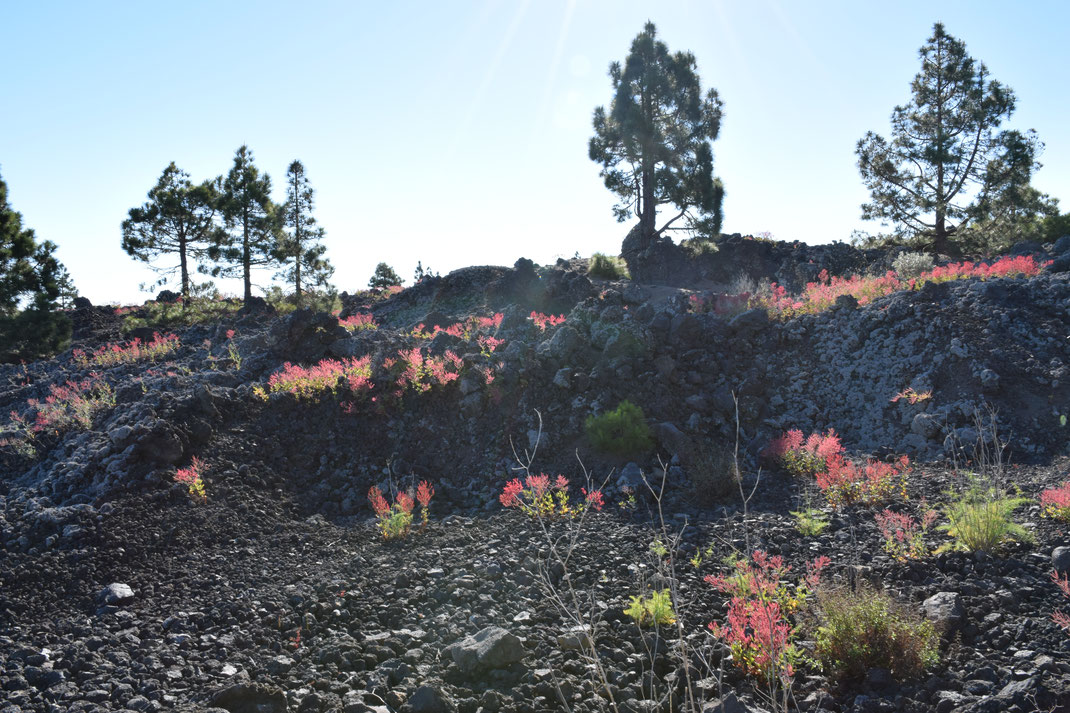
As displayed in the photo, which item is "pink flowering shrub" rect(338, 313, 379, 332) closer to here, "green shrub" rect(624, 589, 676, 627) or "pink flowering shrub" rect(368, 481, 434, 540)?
"pink flowering shrub" rect(368, 481, 434, 540)

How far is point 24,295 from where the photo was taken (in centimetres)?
1811

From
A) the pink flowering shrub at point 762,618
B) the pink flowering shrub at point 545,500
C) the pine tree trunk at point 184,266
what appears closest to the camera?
the pink flowering shrub at point 762,618

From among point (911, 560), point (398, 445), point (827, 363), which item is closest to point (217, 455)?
point (398, 445)

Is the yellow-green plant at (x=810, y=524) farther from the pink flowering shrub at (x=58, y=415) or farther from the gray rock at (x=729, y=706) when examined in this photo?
the pink flowering shrub at (x=58, y=415)

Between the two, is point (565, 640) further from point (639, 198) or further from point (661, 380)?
point (639, 198)

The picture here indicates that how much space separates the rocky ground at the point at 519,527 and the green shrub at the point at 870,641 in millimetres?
94

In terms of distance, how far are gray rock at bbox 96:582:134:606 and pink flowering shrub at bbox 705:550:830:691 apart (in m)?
4.72

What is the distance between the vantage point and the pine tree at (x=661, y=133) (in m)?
22.4

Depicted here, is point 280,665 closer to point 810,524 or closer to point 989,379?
point 810,524

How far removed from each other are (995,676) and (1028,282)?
8691 mm

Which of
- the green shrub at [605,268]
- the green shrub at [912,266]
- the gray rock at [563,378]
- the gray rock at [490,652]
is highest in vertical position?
the green shrub at [605,268]

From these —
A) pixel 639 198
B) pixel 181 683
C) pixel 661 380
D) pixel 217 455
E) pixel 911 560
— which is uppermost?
pixel 639 198

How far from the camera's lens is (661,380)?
8672mm

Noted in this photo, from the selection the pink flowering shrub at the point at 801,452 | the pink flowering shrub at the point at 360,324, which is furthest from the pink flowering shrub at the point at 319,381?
the pink flowering shrub at the point at 801,452
